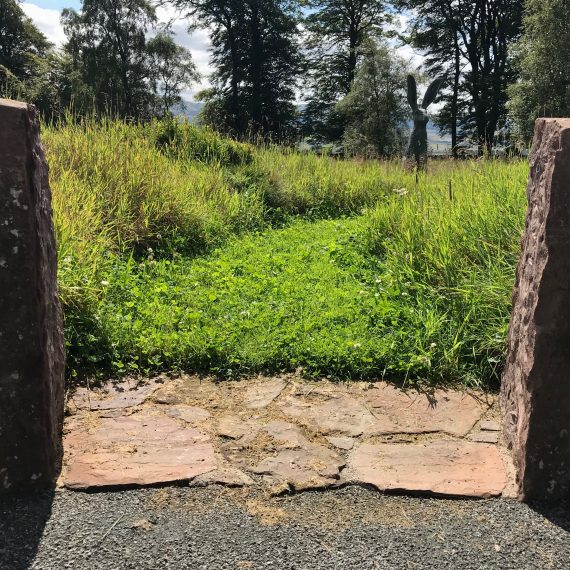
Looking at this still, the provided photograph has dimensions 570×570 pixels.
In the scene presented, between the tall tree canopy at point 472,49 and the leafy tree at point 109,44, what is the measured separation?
1356cm

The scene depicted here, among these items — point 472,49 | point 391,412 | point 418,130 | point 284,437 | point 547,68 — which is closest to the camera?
point 284,437

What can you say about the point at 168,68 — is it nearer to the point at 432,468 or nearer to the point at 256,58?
the point at 256,58

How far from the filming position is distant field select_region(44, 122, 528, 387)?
2945mm

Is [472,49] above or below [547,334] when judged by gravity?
above

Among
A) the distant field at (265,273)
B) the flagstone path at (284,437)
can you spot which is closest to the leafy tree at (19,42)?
the distant field at (265,273)

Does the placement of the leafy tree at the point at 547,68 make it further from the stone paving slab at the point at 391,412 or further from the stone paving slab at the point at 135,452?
the stone paving slab at the point at 135,452

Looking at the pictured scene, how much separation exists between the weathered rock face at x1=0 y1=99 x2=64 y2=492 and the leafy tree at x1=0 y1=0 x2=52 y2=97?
27.8 metres

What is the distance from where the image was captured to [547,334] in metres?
1.83

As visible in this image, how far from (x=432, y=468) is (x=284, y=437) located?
0.62 metres

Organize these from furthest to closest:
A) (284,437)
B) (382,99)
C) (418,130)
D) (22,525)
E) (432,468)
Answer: (382,99)
(418,130)
(284,437)
(432,468)
(22,525)

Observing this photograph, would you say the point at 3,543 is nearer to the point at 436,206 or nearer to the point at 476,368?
the point at 476,368

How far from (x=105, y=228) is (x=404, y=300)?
8.28 feet

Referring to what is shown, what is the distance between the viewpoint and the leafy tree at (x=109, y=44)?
25047mm

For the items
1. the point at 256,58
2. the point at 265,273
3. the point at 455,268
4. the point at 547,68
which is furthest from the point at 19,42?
the point at 455,268
